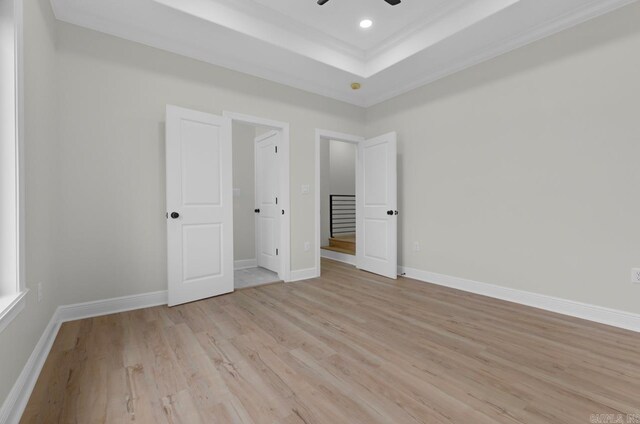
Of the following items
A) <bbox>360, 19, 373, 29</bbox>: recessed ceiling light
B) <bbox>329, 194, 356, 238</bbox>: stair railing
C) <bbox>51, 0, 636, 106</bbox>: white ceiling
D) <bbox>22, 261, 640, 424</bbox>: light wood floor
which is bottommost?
<bbox>22, 261, 640, 424</bbox>: light wood floor

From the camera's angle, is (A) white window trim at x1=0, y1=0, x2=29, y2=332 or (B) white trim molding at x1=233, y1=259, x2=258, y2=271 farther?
(B) white trim molding at x1=233, y1=259, x2=258, y2=271

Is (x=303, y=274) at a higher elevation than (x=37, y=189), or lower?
lower

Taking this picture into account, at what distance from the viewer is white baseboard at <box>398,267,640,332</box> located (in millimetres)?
2458

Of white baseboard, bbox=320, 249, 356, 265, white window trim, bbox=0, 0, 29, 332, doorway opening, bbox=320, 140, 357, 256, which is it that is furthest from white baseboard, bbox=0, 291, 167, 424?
doorway opening, bbox=320, 140, 357, 256

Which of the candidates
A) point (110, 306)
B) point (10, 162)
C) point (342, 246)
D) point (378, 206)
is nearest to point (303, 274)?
point (378, 206)

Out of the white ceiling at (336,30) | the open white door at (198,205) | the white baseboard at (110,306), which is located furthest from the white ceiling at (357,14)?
the white baseboard at (110,306)

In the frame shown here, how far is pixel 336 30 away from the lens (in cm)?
341

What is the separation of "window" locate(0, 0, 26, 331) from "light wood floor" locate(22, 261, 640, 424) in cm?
67

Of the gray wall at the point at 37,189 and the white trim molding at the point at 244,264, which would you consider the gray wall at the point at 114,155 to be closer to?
the gray wall at the point at 37,189

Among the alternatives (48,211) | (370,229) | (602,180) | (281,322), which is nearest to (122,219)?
(48,211)

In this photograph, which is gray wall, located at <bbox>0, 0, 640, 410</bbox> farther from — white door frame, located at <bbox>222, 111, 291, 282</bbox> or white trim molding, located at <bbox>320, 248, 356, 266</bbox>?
white trim molding, located at <bbox>320, 248, 356, 266</bbox>

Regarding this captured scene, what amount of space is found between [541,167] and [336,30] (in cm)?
270

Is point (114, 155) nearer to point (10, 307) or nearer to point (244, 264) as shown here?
point (10, 307)

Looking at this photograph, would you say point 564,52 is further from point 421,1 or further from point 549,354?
point 549,354
